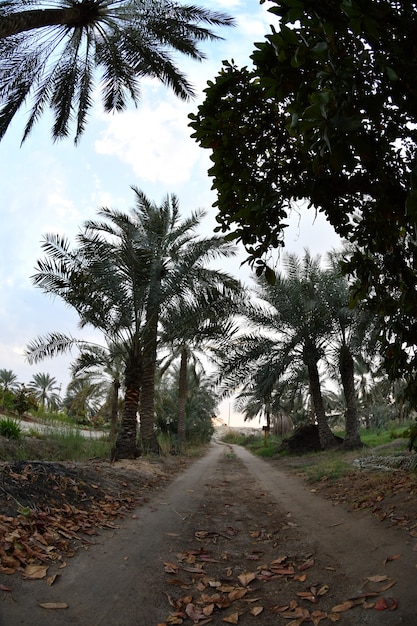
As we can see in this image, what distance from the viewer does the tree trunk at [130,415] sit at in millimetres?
11062

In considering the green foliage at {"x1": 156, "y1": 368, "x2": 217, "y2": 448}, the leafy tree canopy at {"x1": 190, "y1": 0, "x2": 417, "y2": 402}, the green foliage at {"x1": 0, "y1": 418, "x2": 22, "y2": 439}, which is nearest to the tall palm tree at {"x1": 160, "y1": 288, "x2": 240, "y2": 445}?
the green foliage at {"x1": 0, "y1": 418, "x2": 22, "y2": 439}

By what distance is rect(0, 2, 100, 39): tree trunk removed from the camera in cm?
670

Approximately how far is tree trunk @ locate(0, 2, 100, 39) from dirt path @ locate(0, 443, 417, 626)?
25.1 ft

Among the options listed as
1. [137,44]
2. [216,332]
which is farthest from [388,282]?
[216,332]

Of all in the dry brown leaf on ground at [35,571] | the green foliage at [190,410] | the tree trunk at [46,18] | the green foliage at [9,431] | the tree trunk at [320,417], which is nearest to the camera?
the dry brown leaf on ground at [35,571]

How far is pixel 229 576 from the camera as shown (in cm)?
355

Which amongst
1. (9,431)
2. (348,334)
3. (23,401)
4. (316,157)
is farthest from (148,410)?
(316,157)

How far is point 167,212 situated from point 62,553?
12461 millimetres

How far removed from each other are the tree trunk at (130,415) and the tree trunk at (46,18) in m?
7.47

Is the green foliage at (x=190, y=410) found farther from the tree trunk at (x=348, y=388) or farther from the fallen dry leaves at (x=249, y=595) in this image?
the fallen dry leaves at (x=249, y=595)

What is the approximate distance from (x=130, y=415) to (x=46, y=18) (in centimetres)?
910

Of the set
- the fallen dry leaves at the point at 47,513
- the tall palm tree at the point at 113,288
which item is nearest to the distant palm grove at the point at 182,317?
the tall palm tree at the point at 113,288

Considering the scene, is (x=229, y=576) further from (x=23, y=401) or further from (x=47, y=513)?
(x=23, y=401)

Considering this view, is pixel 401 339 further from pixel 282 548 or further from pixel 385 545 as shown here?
pixel 282 548
